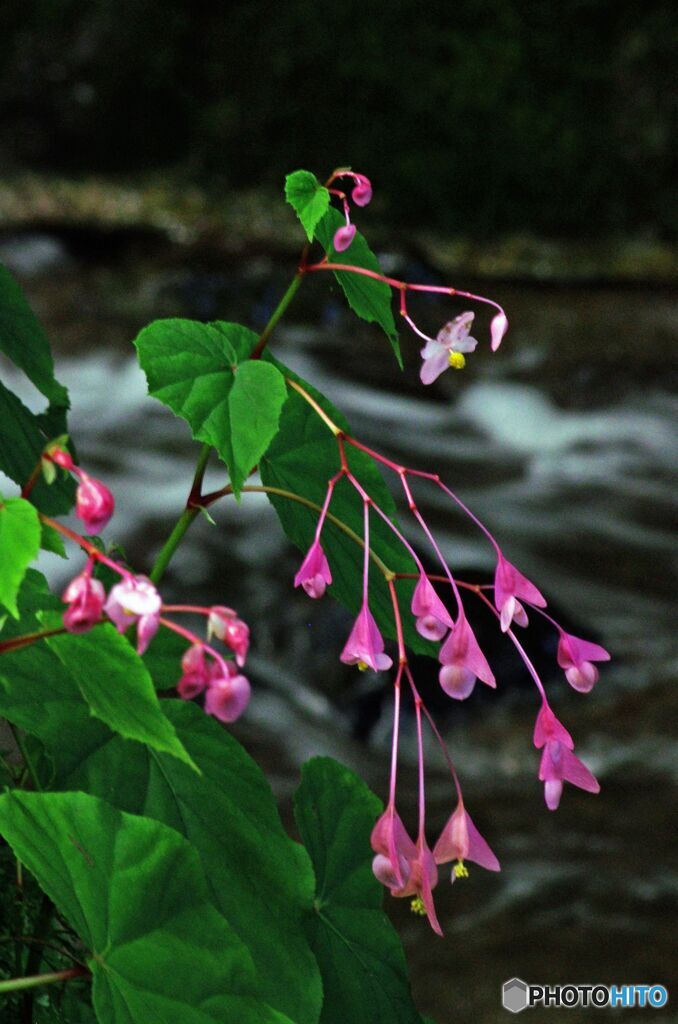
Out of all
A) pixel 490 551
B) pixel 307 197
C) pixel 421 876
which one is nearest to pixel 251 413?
pixel 307 197

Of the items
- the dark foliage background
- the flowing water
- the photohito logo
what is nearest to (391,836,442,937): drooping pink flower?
the flowing water

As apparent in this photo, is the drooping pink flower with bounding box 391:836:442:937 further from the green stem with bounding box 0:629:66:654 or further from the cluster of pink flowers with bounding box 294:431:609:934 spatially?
the green stem with bounding box 0:629:66:654

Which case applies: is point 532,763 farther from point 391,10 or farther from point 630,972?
point 391,10

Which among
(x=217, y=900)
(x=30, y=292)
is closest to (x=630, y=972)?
(x=217, y=900)

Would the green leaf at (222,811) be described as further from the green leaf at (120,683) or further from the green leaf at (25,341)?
the green leaf at (25,341)

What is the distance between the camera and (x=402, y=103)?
726 centimetres

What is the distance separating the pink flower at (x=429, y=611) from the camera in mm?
613

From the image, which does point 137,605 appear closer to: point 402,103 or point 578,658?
point 578,658

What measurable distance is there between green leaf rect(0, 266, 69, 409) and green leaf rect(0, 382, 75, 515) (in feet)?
0.07

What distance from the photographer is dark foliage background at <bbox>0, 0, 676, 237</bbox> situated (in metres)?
7.22

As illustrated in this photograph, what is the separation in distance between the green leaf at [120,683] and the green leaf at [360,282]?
0.85ft

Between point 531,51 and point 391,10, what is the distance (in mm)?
797

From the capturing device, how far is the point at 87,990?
2.78ft

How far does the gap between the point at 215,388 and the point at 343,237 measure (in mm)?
110
